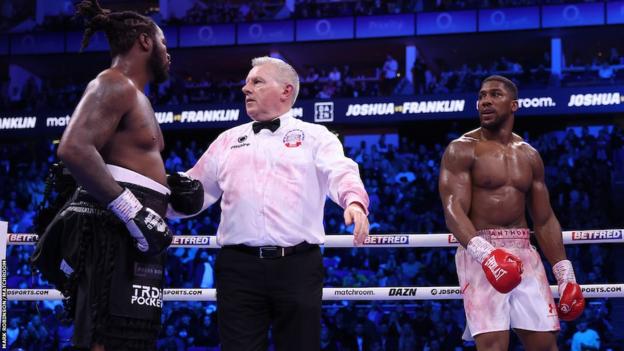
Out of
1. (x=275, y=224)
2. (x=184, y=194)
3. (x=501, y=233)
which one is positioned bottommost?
(x=275, y=224)

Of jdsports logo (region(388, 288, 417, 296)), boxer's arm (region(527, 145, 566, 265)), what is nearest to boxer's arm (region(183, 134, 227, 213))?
jdsports logo (region(388, 288, 417, 296))

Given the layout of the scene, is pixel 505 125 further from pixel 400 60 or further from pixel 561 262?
pixel 400 60

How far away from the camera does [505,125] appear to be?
437 centimetres

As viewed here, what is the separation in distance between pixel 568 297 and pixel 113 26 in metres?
2.68

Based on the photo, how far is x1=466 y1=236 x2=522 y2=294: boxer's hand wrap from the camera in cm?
377

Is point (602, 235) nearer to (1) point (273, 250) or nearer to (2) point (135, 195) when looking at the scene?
(1) point (273, 250)

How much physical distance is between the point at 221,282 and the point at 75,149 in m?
0.91

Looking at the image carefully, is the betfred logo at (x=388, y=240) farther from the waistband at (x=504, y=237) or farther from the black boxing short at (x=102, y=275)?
the black boxing short at (x=102, y=275)

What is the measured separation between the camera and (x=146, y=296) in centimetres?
293

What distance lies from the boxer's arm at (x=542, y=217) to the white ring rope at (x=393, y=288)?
0.30m

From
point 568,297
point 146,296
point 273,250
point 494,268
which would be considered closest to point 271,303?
point 273,250

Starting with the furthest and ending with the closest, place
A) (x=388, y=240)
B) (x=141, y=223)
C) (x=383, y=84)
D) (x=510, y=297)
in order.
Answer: (x=383, y=84)
(x=388, y=240)
(x=510, y=297)
(x=141, y=223)

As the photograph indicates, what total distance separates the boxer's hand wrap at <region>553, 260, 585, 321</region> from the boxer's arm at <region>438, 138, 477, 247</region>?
58 cm

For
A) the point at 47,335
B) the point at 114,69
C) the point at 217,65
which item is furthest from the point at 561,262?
the point at 217,65
